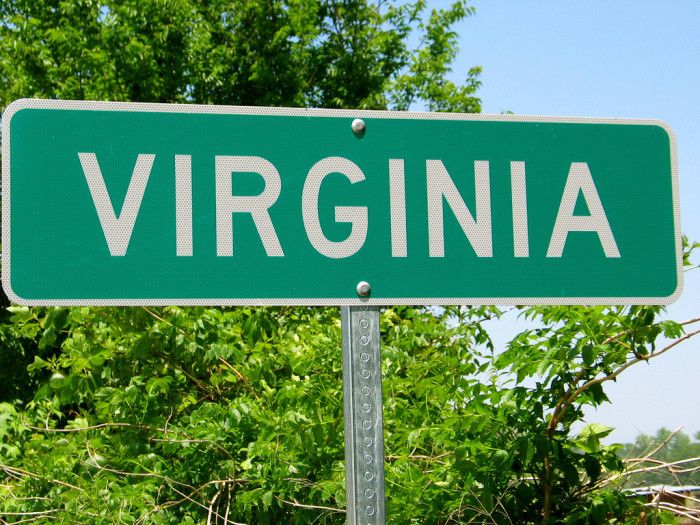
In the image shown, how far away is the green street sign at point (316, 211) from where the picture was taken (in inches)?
64.5

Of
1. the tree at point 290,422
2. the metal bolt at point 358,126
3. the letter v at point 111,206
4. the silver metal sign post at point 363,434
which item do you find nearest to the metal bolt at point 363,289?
the silver metal sign post at point 363,434

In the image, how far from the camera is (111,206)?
1.65 m

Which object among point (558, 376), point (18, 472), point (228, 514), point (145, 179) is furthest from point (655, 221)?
point (18, 472)

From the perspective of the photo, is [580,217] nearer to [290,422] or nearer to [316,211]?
[316,211]

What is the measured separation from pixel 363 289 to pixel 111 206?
490 millimetres

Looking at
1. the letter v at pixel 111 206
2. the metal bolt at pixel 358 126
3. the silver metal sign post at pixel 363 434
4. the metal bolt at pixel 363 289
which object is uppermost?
the metal bolt at pixel 358 126

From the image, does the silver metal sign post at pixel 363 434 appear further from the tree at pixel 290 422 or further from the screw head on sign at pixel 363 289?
the tree at pixel 290 422

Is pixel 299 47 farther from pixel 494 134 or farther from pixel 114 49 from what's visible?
pixel 494 134

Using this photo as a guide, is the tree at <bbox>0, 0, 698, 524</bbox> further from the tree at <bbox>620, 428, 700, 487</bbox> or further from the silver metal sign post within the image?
the silver metal sign post

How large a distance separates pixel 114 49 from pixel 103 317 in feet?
33.8

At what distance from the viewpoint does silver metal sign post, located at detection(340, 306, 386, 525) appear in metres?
1.54

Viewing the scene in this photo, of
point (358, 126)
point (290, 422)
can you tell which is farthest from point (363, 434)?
point (290, 422)

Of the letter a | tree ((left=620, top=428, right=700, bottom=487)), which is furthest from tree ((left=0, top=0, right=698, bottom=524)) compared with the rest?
the letter a

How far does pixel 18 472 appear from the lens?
13.1ft
